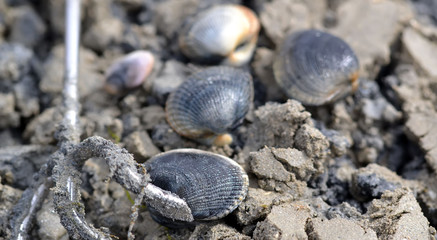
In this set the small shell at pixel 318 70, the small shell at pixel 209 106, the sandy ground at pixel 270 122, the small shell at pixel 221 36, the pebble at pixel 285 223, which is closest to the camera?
the pebble at pixel 285 223

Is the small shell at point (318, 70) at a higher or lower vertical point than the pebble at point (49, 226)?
higher

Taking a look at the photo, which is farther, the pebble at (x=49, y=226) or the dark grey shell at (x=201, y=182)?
the pebble at (x=49, y=226)

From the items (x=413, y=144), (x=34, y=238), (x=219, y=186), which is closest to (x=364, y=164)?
(x=413, y=144)

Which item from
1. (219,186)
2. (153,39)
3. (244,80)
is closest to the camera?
(219,186)

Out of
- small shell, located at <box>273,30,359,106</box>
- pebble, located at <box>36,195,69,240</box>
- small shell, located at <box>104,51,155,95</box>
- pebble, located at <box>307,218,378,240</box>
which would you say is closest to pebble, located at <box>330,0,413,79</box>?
small shell, located at <box>273,30,359,106</box>

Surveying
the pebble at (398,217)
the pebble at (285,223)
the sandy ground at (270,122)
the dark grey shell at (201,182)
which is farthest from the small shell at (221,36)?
the pebble at (398,217)

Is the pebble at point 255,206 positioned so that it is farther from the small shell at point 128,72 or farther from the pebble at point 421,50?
the pebble at point 421,50

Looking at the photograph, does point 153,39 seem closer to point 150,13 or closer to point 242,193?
point 150,13
